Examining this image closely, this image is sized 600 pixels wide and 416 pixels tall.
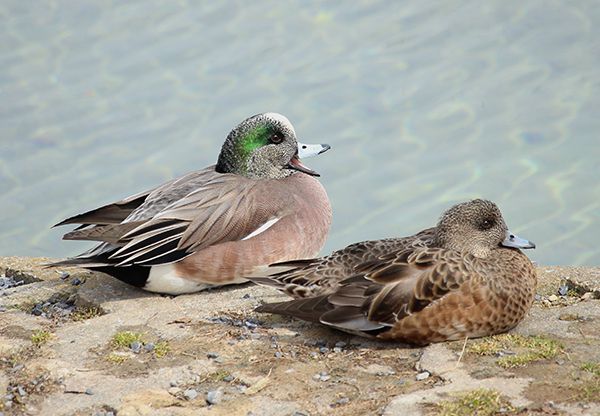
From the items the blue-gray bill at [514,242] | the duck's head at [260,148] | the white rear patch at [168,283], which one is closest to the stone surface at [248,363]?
the white rear patch at [168,283]

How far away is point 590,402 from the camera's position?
9.94ft

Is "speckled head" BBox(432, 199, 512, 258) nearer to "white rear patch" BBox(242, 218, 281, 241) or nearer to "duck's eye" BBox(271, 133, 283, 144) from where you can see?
"white rear patch" BBox(242, 218, 281, 241)

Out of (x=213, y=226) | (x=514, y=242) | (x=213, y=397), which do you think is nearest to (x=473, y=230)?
(x=514, y=242)

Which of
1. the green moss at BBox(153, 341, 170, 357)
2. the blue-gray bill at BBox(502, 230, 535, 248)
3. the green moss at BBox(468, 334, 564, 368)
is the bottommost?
the green moss at BBox(468, 334, 564, 368)

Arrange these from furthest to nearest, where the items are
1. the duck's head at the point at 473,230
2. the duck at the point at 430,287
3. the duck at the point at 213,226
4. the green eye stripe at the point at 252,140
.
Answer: the green eye stripe at the point at 252,140 → the duck at the point at 213,226 → the duck's head at the point at 473,230 → the duck at the point at 430,287

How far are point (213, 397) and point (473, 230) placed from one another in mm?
1799

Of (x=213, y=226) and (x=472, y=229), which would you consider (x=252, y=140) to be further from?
(x=472, y=229)

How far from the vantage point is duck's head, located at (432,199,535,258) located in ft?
13.6

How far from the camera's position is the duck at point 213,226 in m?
4.64

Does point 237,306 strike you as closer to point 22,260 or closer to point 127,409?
point 127,409

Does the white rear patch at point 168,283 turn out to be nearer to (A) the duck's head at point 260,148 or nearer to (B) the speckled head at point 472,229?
(A) the duck's head at point 260,148

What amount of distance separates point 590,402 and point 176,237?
2696 mm

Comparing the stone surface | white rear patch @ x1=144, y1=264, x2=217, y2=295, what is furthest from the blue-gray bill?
white rear patch @ x1=144, y1=264, x2=217, y2=295

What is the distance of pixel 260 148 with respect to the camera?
521cm
